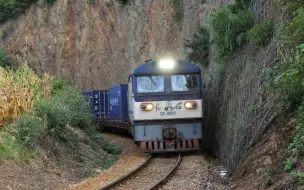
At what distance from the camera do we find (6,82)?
45.0 feet

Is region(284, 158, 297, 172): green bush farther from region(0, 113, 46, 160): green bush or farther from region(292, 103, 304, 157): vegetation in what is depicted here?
region(0, 113, 46, 160): green bush

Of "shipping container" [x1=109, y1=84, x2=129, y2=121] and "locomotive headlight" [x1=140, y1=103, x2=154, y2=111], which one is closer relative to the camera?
"locomotive headlight" [x1=140, y1=103, x2=154, y2=111]

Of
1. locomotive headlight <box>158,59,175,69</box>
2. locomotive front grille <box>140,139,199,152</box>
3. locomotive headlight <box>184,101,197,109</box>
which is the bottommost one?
locomotive front grille <box>140,139,199,152</box>

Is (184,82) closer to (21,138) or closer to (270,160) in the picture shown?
(21,138)

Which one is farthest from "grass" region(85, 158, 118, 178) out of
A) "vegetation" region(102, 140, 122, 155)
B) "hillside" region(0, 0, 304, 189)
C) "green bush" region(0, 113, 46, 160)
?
"hillside" region(0, 0, 304, 189)

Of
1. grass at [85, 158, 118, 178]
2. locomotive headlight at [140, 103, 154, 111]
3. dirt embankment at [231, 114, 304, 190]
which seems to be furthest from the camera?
locomotive headlight at [140, 103, 154, 111]

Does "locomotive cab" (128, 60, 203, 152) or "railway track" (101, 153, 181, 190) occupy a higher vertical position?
"locomotive cab" (128, 60, 203, 152)

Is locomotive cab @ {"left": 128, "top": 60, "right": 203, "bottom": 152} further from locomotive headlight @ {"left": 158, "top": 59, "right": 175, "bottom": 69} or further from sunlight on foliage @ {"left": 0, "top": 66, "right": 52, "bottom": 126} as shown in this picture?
sunlight on foliage @ {"left": 0, "top": 66, "right": 52, "bottom": 126}

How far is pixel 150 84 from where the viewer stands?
1764cm

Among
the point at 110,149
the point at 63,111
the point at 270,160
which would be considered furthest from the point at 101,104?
the point at 270,160

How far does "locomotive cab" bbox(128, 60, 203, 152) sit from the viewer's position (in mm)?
17344

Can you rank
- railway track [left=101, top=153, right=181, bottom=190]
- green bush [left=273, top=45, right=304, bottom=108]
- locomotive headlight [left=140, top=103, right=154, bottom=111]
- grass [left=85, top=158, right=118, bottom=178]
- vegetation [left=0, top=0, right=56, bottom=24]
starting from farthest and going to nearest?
vegetation [left=0, top=0, right=56, bottom=24]
locomotive headlight [left=140, top=103, right=154, bottom=111]
grass [left=85, top=158, right=118, bottom=178]
railway track [left=101, top=153, right=181, bottom=190]
green bush [left=273, top=45, right=304, bottom=108]

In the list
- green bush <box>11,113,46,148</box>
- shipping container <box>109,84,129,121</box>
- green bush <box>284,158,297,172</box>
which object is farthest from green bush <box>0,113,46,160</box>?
shipping container <box>109,84,129,121</box>

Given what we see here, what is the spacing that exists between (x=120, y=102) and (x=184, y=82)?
20.3 feet
